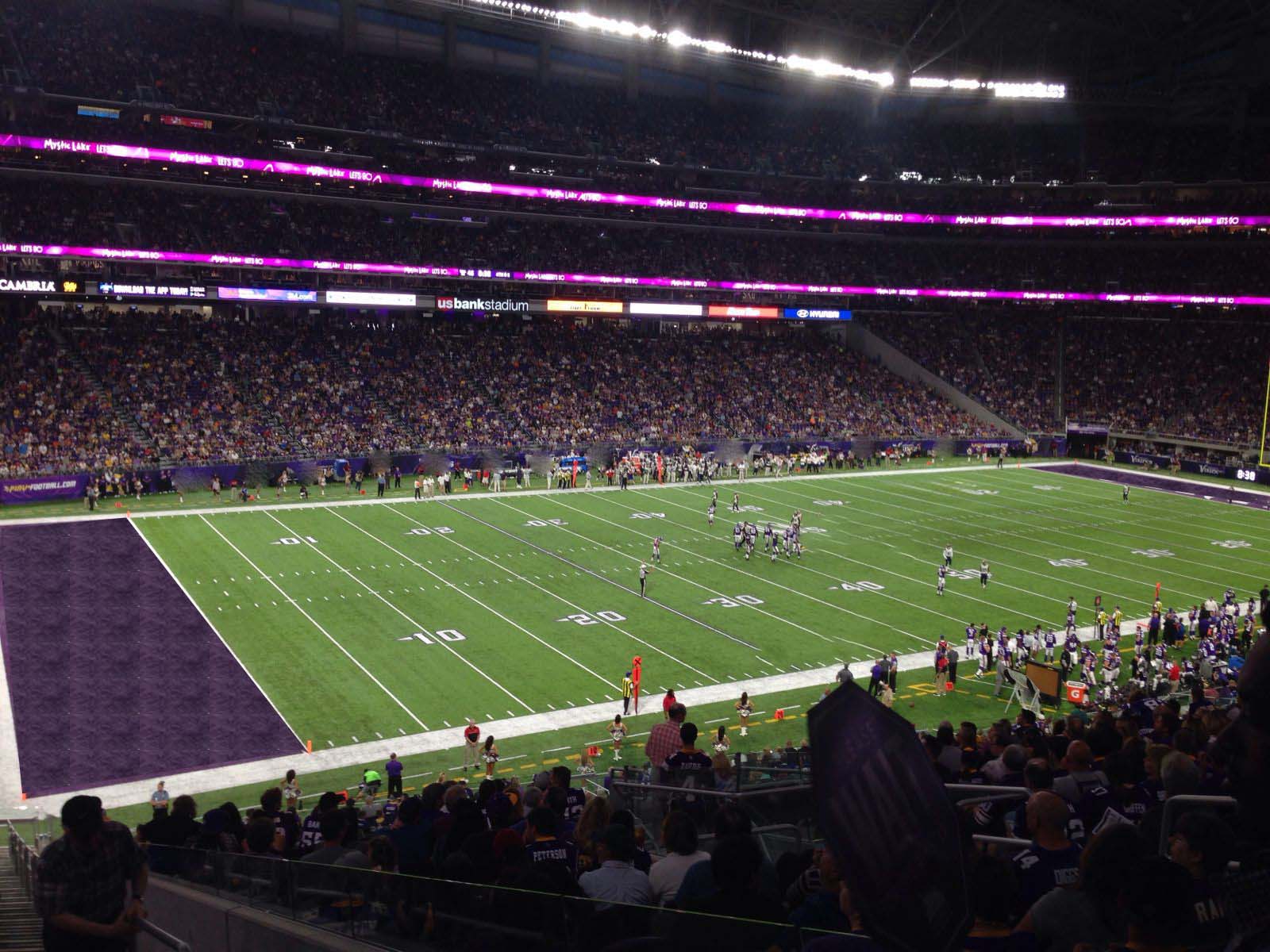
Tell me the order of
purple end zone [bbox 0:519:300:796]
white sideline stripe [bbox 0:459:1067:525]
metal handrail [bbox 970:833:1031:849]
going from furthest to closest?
white sideline stripe [bbox 0:459:1067:525] → purple end zone [bbox 0:519:300:796] → metal handrail [bbox 970:833:1031:849]

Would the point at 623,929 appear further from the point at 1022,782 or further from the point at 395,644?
the point at 395,644

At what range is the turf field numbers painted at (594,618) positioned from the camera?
27172 millimetres

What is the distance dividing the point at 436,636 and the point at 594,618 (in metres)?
4.24

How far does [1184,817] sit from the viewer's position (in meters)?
4.18

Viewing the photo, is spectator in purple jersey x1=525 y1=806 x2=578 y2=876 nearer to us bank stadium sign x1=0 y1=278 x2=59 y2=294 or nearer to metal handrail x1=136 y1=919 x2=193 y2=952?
metal handrail x1=136 y1=919 x2=193 y2=952

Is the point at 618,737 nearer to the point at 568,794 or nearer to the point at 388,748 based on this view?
the point at 388,748

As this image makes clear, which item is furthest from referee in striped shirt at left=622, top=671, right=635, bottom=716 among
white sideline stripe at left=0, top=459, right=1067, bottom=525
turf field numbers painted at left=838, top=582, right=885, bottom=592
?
white sideline stripe at left=0, top=459, right=1067, bottom=525

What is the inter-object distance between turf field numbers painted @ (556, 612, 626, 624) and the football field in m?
0.09

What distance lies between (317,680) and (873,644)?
13.2 m

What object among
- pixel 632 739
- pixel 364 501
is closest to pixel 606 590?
pixel 632 739

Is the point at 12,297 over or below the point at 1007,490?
over

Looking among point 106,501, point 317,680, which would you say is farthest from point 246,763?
point 106,501

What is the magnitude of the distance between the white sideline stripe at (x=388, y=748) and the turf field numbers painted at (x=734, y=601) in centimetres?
507

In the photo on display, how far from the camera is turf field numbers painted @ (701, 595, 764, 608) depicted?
1142 inches
